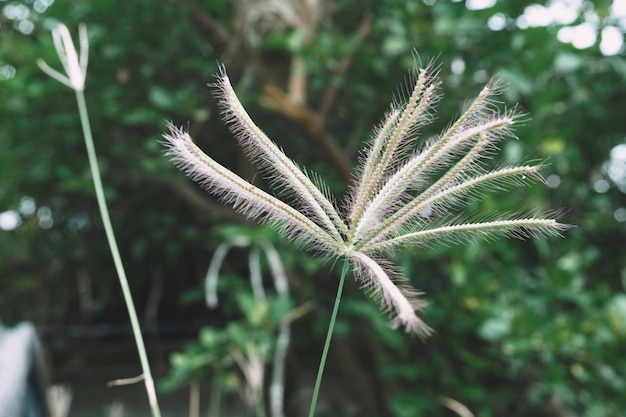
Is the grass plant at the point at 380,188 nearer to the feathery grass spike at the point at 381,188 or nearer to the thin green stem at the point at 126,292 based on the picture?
the feathery grass spike at the point at 381,188

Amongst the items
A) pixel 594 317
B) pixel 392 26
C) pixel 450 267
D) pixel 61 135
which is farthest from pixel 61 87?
pixel 594 317

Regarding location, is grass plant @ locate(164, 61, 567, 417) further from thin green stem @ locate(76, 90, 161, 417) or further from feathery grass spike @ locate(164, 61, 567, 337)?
thin green stem @ locate(76, 90, 161, 417)

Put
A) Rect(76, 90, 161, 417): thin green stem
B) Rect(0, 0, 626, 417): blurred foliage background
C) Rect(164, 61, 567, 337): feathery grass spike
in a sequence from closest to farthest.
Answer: Rect(164, 61, 567, 337): feathery grass spike < Rect(76, 90, 161, 417): thin green stem < Rect(0, 0, 626, 417): blurred foliage background

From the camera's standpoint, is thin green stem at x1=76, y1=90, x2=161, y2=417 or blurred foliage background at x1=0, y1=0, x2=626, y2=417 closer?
thin green stem at x1=76, y1=90, x2=161, y2=417

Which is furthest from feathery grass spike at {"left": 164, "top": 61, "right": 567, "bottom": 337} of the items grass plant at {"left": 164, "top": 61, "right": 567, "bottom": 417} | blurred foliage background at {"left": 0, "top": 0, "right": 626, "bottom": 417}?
blurred foliage background at {"left": 0, "top": 0, "right": 626, "bottom": 417}

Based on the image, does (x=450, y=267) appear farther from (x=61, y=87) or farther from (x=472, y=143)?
(x=472, y=143)

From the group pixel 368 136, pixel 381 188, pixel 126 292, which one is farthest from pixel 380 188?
pixel 368 136
